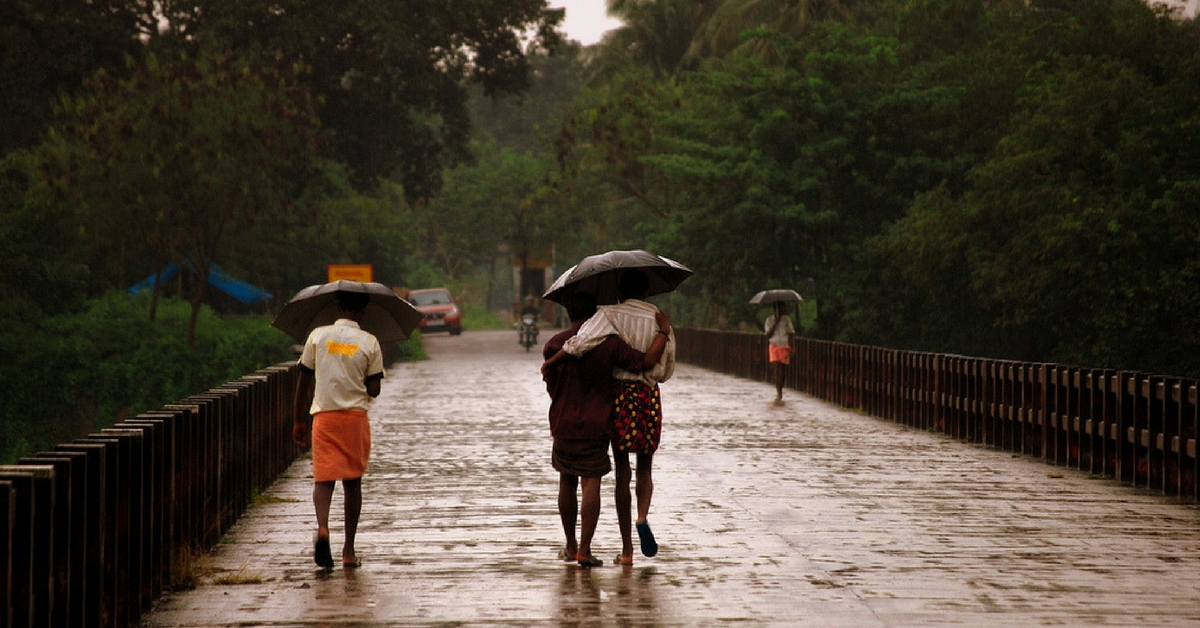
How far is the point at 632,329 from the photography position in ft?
28.2

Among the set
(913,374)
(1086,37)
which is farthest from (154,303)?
(913,374)

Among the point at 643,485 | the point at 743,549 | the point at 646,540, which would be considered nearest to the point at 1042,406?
the point at 743,549

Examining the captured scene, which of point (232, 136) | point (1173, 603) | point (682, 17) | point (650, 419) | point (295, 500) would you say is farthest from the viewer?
point (682, 17)

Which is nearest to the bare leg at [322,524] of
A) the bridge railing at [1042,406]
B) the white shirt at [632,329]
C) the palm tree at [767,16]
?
the white shirt at [632,329]

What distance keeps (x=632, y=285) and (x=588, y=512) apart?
1.28 m

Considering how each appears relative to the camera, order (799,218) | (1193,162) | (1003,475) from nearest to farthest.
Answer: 1. (1003,475)
2. (1193,162)
3. (799,218)

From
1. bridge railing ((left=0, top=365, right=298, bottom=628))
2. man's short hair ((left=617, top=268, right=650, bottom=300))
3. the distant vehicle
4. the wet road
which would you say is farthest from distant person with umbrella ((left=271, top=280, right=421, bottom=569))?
the distant vehicle

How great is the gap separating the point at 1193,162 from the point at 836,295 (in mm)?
10868

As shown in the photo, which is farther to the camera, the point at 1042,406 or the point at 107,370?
the point at 107,370

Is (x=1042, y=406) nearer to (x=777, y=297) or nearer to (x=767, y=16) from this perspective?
(x=777, y=297)

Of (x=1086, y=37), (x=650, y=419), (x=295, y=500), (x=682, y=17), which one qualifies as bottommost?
(x=295, y=500)

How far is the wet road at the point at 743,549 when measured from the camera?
24.1 ft

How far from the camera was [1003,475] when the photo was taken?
1364 cm

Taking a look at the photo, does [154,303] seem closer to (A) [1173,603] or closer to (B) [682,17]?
(B) [682,17]
